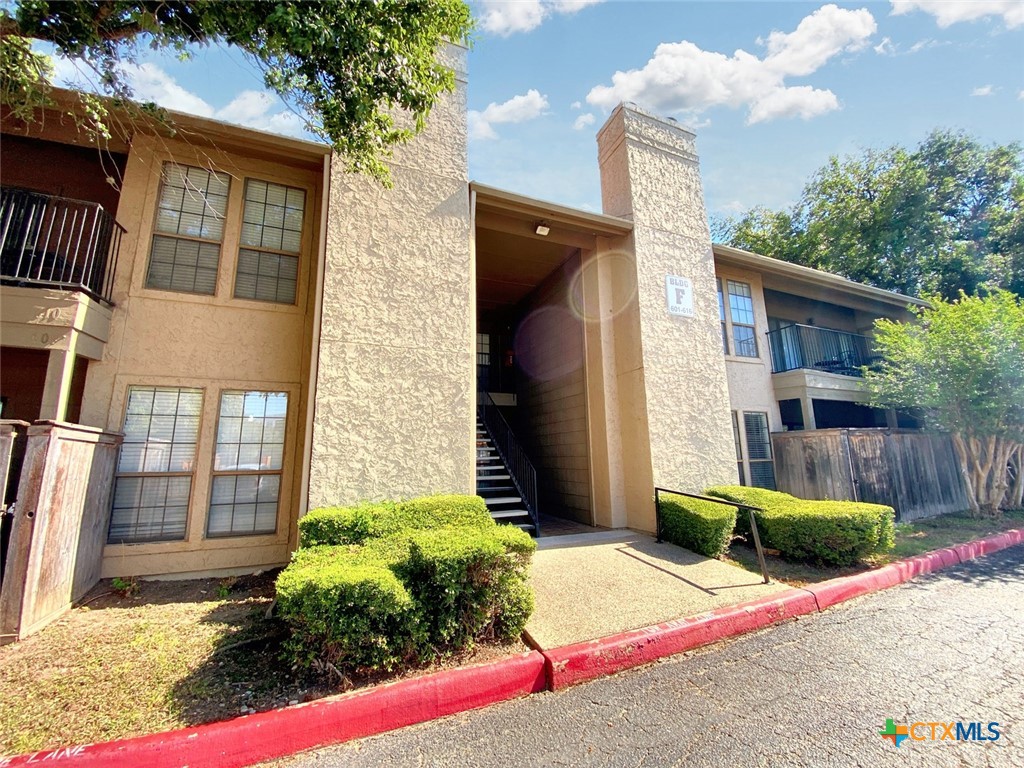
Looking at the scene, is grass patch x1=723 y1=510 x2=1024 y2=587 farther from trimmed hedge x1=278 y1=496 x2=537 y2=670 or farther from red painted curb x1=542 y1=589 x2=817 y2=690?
trimmed hedge x1=278 y1=496 x2=537 y2=670

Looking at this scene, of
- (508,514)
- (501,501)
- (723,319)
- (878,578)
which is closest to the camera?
(878,578)

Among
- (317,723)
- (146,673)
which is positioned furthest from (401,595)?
(146,673)

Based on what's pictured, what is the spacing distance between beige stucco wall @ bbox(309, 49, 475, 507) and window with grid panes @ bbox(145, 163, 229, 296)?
71.3 inches

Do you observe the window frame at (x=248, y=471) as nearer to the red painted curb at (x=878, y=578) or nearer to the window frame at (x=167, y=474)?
the window frame at (x=167, y=474)

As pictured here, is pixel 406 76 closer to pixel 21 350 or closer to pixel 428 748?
pixel 21 350

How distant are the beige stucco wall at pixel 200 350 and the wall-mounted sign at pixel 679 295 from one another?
244 inches

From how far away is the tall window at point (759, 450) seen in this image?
902cm

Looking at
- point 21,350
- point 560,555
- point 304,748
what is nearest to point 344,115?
point 21,350

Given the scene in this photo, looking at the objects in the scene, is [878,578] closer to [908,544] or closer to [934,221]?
[908,544]

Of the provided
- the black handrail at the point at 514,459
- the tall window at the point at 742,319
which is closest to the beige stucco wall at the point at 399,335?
the black handrail at the point at 514,459

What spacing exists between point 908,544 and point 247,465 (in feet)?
32.1

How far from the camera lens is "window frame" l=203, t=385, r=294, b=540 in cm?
546

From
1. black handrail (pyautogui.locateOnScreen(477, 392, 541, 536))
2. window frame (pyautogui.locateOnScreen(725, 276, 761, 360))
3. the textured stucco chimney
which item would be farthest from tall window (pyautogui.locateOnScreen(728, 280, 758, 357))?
black handrail (pyautogui.locateOnScreen(477, 392, 541, 536))

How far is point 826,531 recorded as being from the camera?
5418 millimetres
